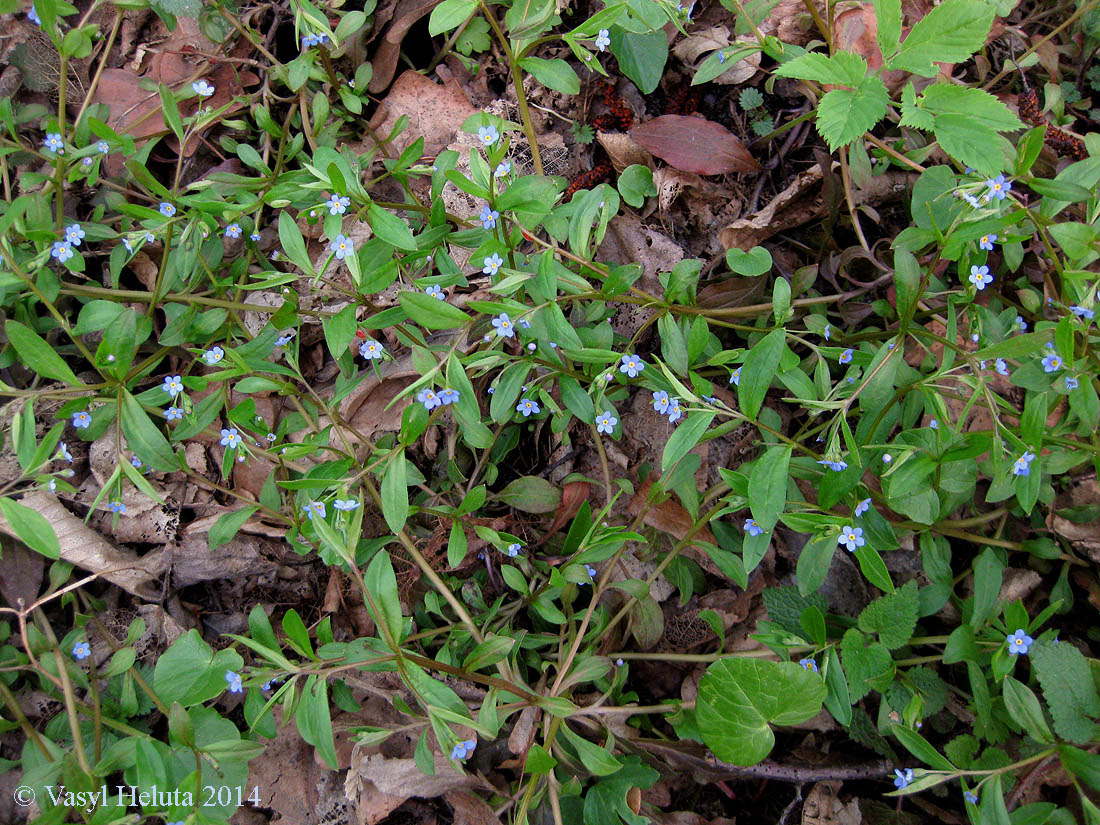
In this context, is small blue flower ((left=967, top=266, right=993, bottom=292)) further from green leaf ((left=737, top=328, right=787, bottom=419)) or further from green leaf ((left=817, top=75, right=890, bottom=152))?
green leaf ((left=737, top=328, right=787, bottom=419))

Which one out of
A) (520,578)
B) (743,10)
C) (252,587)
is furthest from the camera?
(252,587)

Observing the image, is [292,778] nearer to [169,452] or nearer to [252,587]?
[252,587]

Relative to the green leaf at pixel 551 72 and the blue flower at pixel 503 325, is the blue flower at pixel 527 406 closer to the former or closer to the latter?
the blue flower at pixel 503 325

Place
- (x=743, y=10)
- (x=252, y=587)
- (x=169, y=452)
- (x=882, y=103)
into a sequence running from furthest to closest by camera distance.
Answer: (x=252, y=587) → (x=743, y=10) → (x=169, y=452) → (x=882, y=103)

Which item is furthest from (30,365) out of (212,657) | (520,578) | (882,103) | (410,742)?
(882,103)

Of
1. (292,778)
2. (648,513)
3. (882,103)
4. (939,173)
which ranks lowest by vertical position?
(292,778)

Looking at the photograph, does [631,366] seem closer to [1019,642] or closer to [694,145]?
[694,145]
